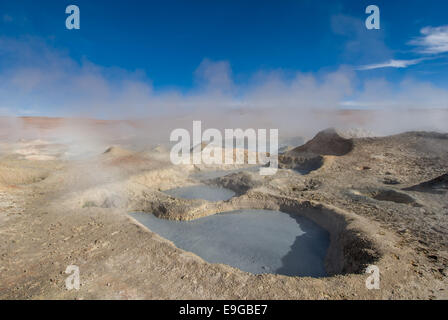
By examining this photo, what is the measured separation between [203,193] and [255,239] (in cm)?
468

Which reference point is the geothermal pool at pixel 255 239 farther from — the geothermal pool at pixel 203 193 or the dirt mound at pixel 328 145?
the dirt mound at pixel 328 145

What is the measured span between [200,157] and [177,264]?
11528mm

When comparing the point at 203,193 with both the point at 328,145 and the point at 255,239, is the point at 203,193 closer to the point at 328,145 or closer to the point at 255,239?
the point at 255,239

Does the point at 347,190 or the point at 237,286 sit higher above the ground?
the point at 347,190

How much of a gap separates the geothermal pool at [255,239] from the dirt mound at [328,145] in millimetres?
10185

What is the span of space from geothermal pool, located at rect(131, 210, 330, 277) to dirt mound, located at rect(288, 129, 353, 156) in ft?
33.4

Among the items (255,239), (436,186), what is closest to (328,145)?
(436,186)

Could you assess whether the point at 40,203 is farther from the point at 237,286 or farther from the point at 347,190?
the point at 347,190

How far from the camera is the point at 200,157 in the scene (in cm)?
1570

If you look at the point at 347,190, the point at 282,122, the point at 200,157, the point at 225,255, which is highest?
the point at 282,122

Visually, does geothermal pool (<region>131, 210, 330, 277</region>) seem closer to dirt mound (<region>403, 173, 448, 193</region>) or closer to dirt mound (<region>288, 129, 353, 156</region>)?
dirt mound (<region>403, 173, 448, 193</region>)
